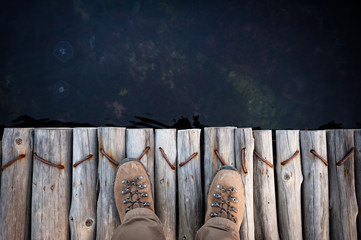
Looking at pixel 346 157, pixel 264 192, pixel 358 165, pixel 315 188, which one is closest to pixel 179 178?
pixel 264 192

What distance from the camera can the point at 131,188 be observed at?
2078 millimetres

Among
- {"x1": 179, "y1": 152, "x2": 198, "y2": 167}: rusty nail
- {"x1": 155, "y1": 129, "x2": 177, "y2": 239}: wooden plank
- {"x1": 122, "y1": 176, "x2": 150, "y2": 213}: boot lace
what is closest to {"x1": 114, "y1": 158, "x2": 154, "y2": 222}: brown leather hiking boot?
{"x1": 122, "y1": 176, "x2": 150, "y2": 213}: boot lace

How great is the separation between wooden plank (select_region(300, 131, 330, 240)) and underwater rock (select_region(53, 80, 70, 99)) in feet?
8.81

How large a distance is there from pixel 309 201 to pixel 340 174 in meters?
0.40

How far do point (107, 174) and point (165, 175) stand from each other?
21.5 inches

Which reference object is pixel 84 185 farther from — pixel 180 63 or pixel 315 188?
pixel 315 188

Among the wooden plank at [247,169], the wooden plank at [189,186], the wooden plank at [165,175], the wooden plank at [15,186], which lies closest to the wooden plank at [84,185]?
the wooden plank at [15,186]

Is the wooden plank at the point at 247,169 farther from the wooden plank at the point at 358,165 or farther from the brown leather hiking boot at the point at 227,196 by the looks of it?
the wooden plank at the point at 358,165

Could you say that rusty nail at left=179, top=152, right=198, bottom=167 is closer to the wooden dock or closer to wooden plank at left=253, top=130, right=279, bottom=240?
the wooden dock

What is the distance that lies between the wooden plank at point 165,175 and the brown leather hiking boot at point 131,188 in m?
0.11

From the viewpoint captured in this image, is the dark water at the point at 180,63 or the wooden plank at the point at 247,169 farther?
the dark water at the point at 180,63

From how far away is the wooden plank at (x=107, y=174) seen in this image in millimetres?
2027

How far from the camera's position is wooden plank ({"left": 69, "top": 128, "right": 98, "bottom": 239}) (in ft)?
6.55

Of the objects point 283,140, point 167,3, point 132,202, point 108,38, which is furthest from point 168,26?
point 132,202
